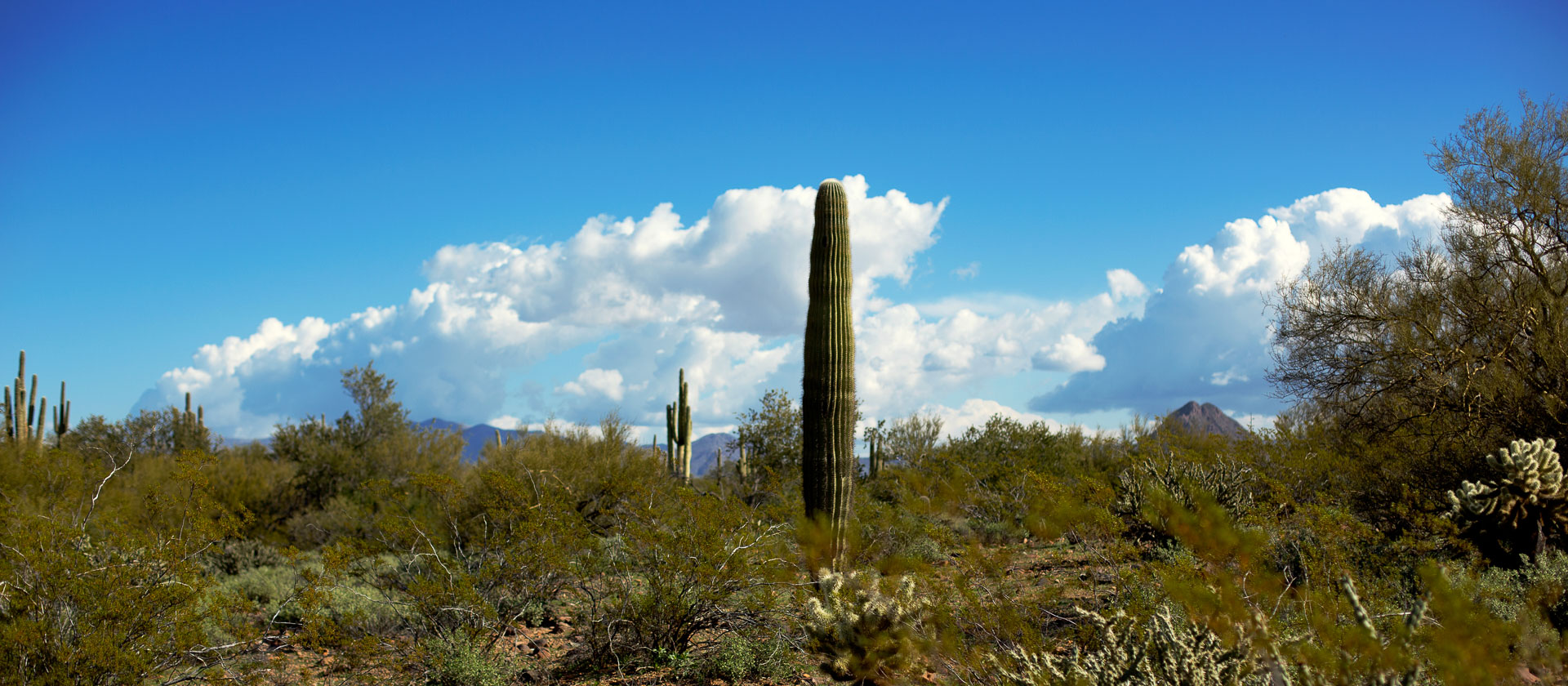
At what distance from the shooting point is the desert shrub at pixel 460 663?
5.86 metres

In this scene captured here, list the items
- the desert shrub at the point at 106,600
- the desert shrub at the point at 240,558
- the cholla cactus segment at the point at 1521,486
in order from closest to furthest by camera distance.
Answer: the desert shrub at the point at 106,600 < the cholla cactus segment at the point at 1521,486 < the desert shrub at the point at 240,558

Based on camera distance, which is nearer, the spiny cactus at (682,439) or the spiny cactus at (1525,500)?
the spiny cactus at (1525,500)

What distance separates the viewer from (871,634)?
5.78 meters

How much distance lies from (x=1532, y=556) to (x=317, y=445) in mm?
19734

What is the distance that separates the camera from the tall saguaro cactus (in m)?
9.47

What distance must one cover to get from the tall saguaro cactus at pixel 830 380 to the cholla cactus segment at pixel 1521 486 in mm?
5577

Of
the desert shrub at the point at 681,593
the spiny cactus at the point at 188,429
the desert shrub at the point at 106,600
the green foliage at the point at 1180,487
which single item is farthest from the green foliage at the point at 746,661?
the spiny cactus at the point at 188,429

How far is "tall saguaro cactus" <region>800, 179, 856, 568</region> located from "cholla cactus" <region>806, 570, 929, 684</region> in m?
3.08

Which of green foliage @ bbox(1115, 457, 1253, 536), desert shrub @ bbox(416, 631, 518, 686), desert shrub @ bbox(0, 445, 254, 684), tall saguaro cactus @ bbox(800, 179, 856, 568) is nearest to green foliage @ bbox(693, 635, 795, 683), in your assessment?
desert shrub @ bbox(416, 631, 518, 686)

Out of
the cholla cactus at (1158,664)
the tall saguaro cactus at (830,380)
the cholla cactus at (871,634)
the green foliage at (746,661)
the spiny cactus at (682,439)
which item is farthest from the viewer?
the spiny cactus at (682,439)

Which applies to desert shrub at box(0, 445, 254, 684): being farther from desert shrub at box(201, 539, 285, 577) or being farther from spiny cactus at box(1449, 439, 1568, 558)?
spiny cactus at box(1449, 439, 1568, 558)

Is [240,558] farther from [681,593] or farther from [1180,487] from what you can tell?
[1180,487]

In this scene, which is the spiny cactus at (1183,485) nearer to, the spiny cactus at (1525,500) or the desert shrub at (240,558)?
the spiny cactus at (1525,500)

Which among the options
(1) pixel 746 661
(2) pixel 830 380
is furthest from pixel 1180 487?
(1) pixel 746 661
